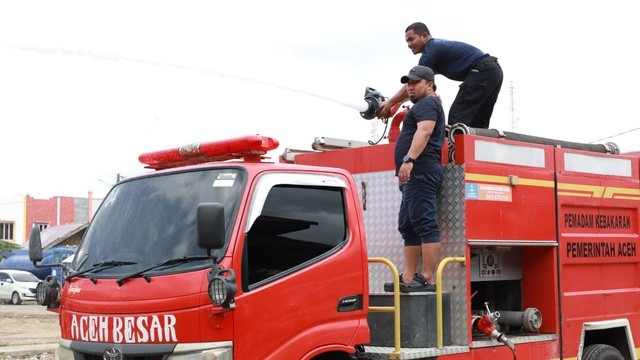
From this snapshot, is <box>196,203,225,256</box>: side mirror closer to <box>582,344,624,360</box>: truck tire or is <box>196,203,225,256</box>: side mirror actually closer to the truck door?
the truck door

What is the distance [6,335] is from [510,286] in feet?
57.9

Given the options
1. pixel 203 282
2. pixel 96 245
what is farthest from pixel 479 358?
pixel 96 245

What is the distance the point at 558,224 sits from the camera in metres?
7.68

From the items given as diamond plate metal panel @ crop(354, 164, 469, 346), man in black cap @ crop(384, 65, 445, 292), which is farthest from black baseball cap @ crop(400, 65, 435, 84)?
diamond plate metal panel @ crop(354, 164, 469, 346)

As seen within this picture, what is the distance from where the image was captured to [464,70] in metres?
8.22

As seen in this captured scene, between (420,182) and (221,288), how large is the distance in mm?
2413

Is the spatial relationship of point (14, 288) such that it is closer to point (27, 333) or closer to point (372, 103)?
point (27, 333)

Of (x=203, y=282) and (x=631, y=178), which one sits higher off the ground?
(x=631, y=178)

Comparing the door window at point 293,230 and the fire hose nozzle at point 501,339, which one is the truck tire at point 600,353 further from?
the door window at point 293,230

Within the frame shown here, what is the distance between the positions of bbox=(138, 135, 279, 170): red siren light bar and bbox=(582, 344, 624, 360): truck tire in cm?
402

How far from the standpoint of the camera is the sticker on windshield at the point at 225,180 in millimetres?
5445

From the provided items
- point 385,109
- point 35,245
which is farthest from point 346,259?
point 385,109

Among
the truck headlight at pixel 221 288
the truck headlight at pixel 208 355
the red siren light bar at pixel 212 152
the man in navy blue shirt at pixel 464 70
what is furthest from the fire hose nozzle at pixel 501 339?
the truck headlight at pixel 221 288

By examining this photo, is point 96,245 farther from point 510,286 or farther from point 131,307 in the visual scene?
point 510,286
